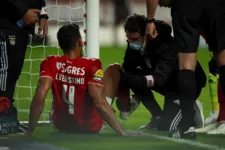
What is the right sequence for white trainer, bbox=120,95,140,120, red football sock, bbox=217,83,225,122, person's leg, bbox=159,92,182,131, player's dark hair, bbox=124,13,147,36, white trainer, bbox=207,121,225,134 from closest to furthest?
white trainer, bbox=207,121,225,134 < person's leg, bbox=159,92,182,131 < red football sock, bbox=217,83,225,122 < player's dark hair, bbox=124,13,147,36 < white trainer, bbox=120,95,140,120

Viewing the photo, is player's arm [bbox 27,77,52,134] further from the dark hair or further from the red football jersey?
the dark hair

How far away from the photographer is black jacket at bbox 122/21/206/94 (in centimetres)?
681

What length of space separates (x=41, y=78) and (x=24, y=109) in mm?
1833

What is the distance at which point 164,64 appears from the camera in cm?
681

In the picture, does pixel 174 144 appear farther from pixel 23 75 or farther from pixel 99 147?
pixel 23 75

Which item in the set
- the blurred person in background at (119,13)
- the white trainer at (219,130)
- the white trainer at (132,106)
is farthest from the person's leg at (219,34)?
the blurred person in background at (119,13)

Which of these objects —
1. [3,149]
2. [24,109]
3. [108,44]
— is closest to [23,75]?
[24,109]

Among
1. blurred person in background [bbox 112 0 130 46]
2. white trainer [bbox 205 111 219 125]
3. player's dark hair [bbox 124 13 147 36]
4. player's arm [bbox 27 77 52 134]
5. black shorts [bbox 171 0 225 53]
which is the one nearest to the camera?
black shorts [bbox 171 0 225 53]

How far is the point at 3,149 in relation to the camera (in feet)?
18.5

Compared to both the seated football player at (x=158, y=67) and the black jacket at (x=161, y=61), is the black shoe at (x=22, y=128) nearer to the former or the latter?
the seated football player at (x=158, y=67)

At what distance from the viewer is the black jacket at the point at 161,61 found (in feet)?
22.4

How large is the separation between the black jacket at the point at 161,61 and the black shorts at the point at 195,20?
70cm

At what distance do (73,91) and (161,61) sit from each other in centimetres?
82

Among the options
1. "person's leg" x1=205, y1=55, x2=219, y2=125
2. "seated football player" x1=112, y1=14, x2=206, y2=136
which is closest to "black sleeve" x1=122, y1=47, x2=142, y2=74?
"seated football player" x1=112, y1=14, x2=206, y2=136
